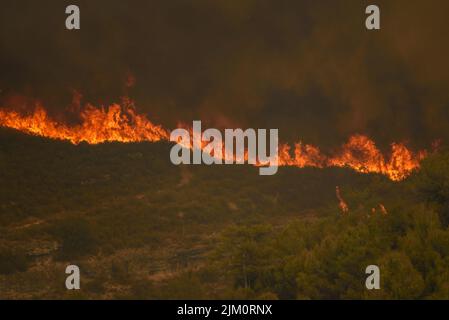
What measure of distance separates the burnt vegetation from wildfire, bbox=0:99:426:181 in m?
4.35

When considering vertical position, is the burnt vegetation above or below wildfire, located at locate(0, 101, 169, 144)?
below

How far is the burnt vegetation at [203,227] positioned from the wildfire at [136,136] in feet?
14.3

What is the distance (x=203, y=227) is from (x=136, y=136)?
1639 inches

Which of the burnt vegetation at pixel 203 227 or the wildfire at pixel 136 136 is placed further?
the wildfire at pixel 136 136

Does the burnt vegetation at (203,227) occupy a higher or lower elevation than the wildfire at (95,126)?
lower

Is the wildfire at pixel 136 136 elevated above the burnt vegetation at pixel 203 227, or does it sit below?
above

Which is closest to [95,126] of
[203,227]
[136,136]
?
[136,136]

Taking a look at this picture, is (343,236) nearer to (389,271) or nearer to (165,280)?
(389,271)

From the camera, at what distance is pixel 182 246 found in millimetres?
65938

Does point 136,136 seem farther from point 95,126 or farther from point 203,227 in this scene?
point 203,227

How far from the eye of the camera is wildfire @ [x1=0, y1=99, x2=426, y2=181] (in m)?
105

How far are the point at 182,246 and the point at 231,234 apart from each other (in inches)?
707

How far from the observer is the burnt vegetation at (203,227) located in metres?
37.1

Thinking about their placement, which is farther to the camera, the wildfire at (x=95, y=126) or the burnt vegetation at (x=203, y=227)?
the wildfire at (x=95, y=126)
